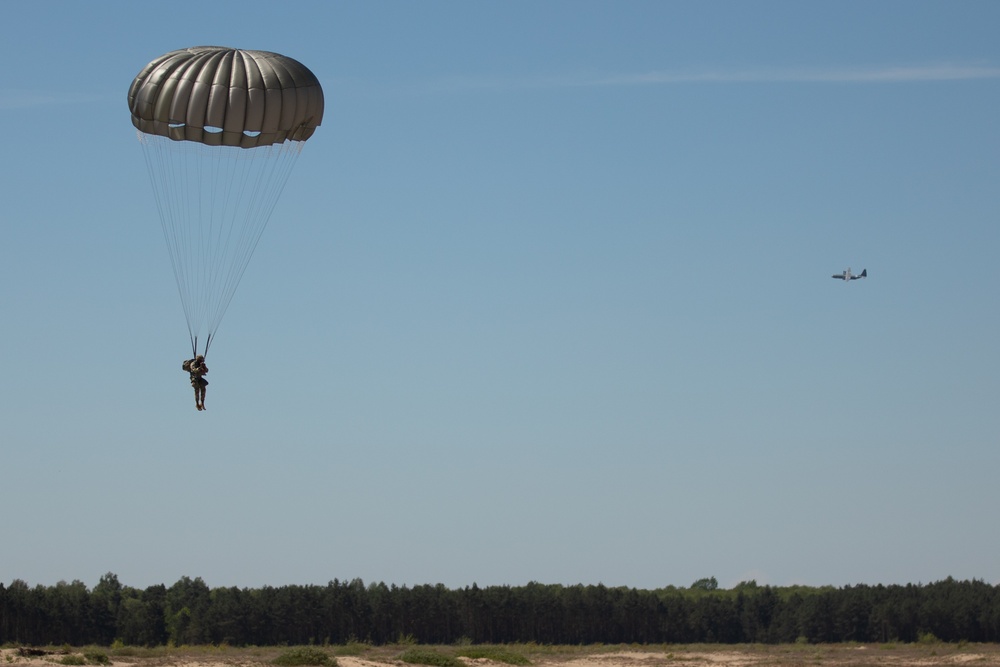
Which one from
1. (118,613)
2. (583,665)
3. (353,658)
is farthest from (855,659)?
(118,613)

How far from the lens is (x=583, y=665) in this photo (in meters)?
71.4

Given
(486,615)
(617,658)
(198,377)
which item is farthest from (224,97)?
(486,615)

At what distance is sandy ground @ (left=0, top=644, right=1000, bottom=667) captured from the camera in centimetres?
5669

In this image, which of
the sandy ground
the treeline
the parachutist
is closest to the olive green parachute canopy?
the parachutist

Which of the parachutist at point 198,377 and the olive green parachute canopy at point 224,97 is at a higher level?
the olive green parachute canopy at point 224,97

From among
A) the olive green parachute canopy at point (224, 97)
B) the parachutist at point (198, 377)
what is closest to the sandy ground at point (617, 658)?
the parachutist at point (198, 377)

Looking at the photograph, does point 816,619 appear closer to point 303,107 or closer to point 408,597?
point 408,597

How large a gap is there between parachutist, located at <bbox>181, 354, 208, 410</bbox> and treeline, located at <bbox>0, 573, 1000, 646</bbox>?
5799cm

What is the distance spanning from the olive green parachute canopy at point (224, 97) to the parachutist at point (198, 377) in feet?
23.3

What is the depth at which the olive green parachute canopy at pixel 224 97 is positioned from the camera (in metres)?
49.4

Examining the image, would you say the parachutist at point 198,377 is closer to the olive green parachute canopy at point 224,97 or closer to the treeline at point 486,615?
the olive green parachute canopy at point 224,97

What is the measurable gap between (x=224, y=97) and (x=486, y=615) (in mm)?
75485

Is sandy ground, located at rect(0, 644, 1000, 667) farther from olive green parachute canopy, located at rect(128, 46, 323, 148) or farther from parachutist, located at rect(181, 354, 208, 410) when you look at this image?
olive green parachute canopy, located at rect(128, 46, 323, 148)

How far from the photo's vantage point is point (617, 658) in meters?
79.9
